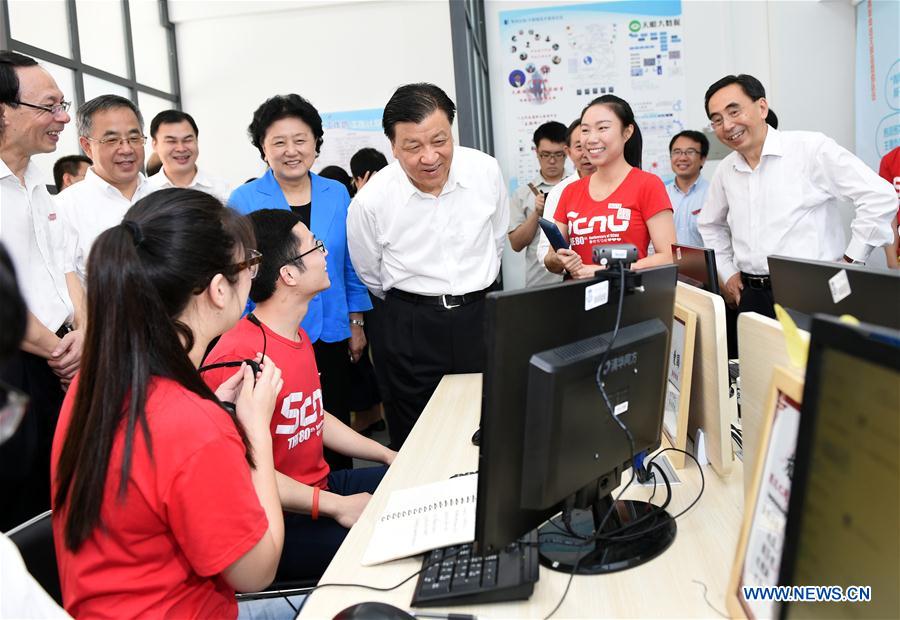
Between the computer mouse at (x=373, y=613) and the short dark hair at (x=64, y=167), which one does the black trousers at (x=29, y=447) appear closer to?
the computer mouse at (x=373, y=613)

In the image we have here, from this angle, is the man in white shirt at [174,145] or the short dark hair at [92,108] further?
the man in white shirt at [174,145]

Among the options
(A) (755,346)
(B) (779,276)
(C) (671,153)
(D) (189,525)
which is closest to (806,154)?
(C) (671,153)

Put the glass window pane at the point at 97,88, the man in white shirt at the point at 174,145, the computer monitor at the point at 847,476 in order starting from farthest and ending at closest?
the glass window pane at the point at 97,88 → the man in white shirt at the point at 174,145 → the computer monitor at the point at 847,476

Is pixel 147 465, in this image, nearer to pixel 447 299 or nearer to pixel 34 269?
pixel 34 269

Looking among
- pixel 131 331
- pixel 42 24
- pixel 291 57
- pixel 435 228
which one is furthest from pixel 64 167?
pixel 131 331

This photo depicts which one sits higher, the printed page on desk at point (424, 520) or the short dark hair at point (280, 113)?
the short dark hair at point (280, 113)

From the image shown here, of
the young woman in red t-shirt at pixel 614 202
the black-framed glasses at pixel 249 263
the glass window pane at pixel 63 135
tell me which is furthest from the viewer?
the glass window pane at pixel 63 135

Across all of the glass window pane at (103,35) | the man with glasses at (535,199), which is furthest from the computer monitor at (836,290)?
the glass window pane at (103,35)

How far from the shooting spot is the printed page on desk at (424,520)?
114 centimetres

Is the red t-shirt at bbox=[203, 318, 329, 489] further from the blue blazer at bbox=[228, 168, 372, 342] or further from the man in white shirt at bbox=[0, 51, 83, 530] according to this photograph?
the blue blazer at bbox=[228, 168, 372, 342]

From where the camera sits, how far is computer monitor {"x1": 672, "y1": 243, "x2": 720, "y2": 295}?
1726 mm

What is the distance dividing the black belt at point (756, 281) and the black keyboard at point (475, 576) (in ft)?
7.29

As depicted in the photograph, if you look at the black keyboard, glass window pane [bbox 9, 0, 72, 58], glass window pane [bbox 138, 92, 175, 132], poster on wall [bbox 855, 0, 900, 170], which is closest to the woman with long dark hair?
the black keyboard

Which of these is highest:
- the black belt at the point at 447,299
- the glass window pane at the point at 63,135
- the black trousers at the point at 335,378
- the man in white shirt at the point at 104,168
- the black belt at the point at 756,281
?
the glass window pane at the point at 63,135
